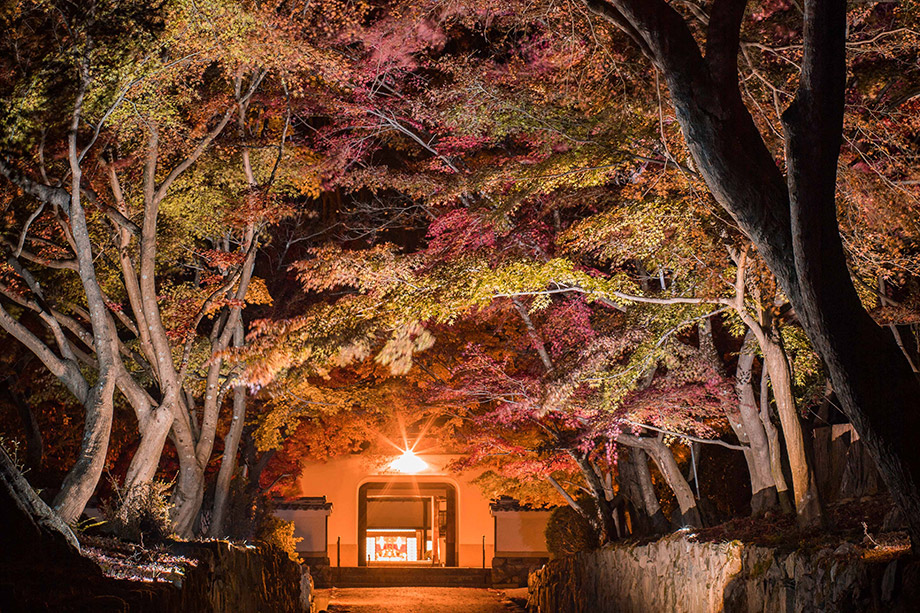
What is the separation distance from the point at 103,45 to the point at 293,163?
419cm

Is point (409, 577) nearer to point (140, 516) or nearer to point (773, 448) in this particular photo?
point (140, 516)

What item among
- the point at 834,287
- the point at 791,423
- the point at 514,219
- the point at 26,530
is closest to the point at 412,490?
the point at 514,219

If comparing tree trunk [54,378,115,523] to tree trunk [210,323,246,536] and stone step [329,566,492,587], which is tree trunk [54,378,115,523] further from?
stone step [329,566,492,587]

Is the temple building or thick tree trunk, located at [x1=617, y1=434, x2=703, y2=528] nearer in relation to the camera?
thick tree trunk, located at [x1=617, y1=434, x2=703, y2=528]

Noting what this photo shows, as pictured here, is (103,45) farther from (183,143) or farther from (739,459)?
(739,459)

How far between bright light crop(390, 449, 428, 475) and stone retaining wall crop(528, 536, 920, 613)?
878 centimetres

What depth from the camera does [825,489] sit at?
10820 millimetres

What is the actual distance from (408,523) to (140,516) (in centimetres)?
1897

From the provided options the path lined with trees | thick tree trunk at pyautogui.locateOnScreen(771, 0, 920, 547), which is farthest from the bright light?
thick tree trunk at pyautogui.locateOnScreen(771, 0, 920, 547)

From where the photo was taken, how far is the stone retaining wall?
17.5 ft

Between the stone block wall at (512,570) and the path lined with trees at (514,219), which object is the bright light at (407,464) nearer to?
the stone block wall at (512,570)

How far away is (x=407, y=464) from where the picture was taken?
24.2 meters

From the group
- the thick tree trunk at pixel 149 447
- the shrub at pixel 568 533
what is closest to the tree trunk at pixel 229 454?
the thick tree trunk at pixel 149 447

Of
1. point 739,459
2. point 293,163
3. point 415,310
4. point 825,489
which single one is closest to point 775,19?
point 415,310
